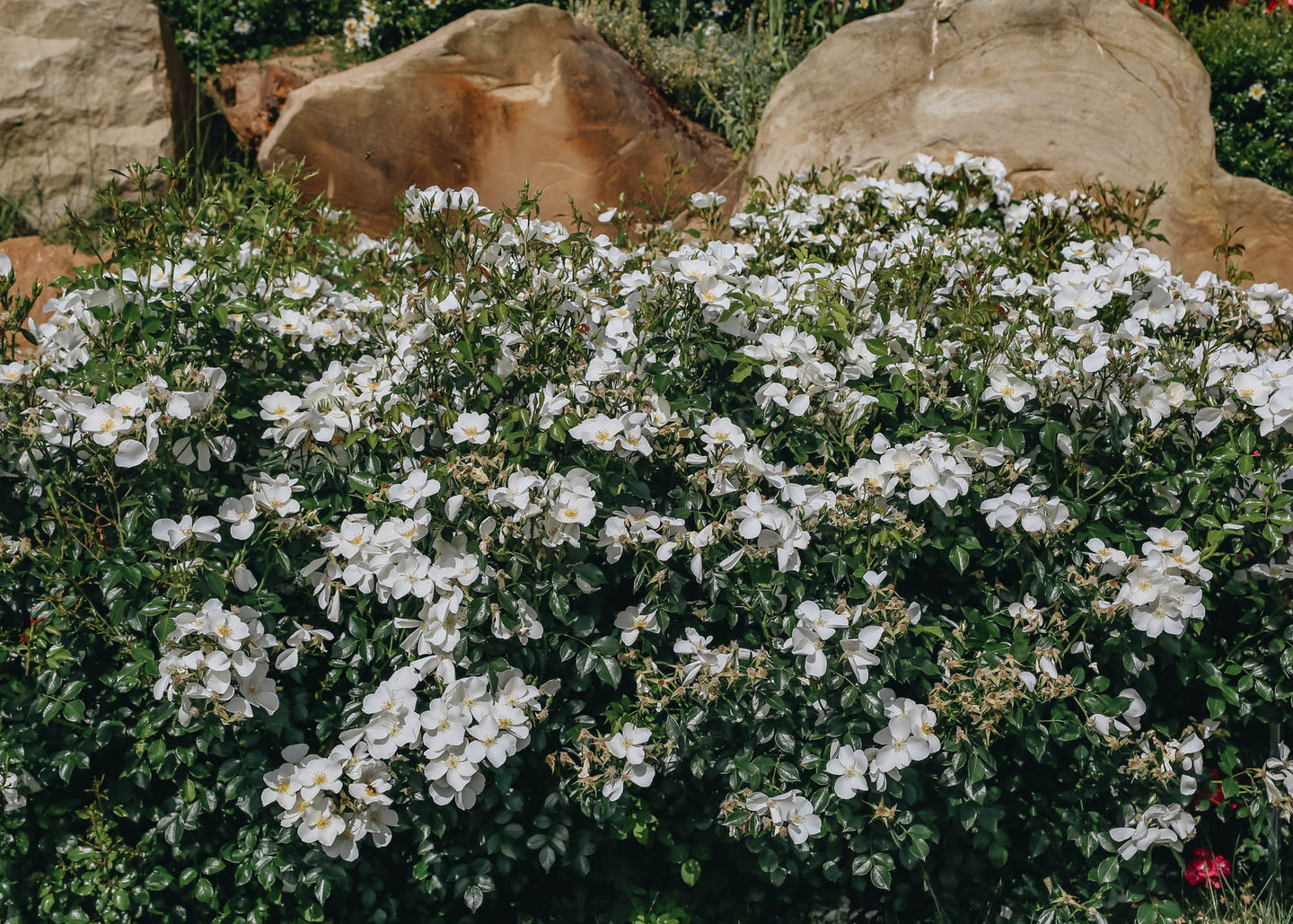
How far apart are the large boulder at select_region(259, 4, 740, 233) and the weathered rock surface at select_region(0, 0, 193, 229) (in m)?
0.96

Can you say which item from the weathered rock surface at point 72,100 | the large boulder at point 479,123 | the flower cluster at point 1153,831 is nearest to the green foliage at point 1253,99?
the large boulder at point 479,123

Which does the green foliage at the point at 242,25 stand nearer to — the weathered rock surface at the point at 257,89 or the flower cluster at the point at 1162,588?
the weathered rock surface at the point at 257,89

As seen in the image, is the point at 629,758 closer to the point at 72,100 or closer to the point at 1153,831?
the point at 1153,831

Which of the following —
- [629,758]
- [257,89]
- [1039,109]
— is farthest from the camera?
[257,89]

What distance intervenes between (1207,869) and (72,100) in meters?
5.89

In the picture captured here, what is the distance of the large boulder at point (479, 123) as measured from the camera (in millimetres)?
4898

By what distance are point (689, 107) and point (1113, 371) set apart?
3942 mm

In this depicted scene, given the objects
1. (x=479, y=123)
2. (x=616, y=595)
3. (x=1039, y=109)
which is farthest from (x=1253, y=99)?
(x=616, y=595)

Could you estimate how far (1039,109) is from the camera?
4.34m

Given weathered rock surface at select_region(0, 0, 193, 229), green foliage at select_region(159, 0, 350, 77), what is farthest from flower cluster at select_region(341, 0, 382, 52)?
weathered rock surface at select_region(0, 0, 193, 229)

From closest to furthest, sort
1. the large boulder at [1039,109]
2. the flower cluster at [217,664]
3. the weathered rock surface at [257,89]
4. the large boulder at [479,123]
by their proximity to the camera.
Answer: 1. the flower cluster at [217,664]
2. the large boulder at [1039,109]
3. the large boulder at [479,123]
4. the weathered rock surface at [257,89]

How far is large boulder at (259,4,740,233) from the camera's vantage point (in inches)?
193

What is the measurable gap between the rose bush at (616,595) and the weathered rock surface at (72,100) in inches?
131

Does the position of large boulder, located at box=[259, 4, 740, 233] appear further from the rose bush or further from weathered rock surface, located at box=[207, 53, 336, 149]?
the rose bush
